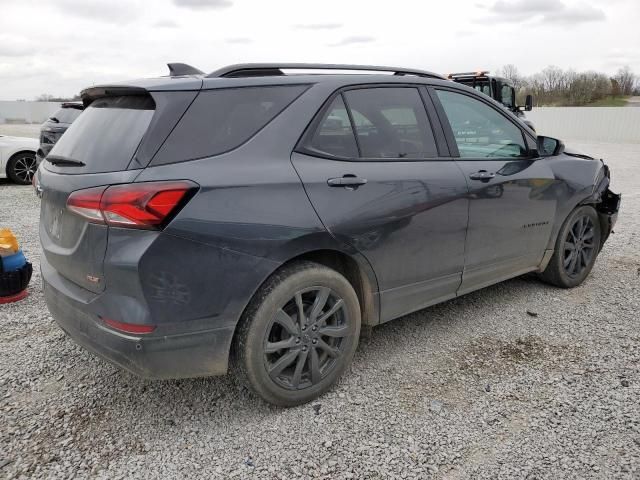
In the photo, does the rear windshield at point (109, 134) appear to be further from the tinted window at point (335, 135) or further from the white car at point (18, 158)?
the white car at point (18, 158)

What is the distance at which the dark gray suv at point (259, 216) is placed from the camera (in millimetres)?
2367

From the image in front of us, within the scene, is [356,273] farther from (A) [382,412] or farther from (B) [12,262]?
(B) [12,262]

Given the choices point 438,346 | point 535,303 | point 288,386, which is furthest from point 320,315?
point 535,303

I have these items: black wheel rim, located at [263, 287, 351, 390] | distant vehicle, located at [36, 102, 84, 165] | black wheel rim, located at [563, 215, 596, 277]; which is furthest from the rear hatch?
distant vehicle, located at [36, 102, 84, 165]

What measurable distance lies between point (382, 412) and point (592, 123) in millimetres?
26778

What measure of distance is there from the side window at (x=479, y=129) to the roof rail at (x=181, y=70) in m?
1.58

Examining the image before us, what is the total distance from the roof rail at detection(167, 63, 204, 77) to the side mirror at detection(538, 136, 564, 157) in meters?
2.71

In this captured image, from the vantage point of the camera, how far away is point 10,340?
3678 millimetres

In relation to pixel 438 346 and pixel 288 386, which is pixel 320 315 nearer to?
pixel 288 386

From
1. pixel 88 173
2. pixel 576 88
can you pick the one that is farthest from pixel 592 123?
pixel 88 173

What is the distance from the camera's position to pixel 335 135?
2902 mm

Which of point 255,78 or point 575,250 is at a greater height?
point 255,78

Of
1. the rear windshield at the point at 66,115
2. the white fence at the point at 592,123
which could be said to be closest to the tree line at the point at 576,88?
the white fence at the point at 592,123

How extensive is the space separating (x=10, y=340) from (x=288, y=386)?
2.15m
